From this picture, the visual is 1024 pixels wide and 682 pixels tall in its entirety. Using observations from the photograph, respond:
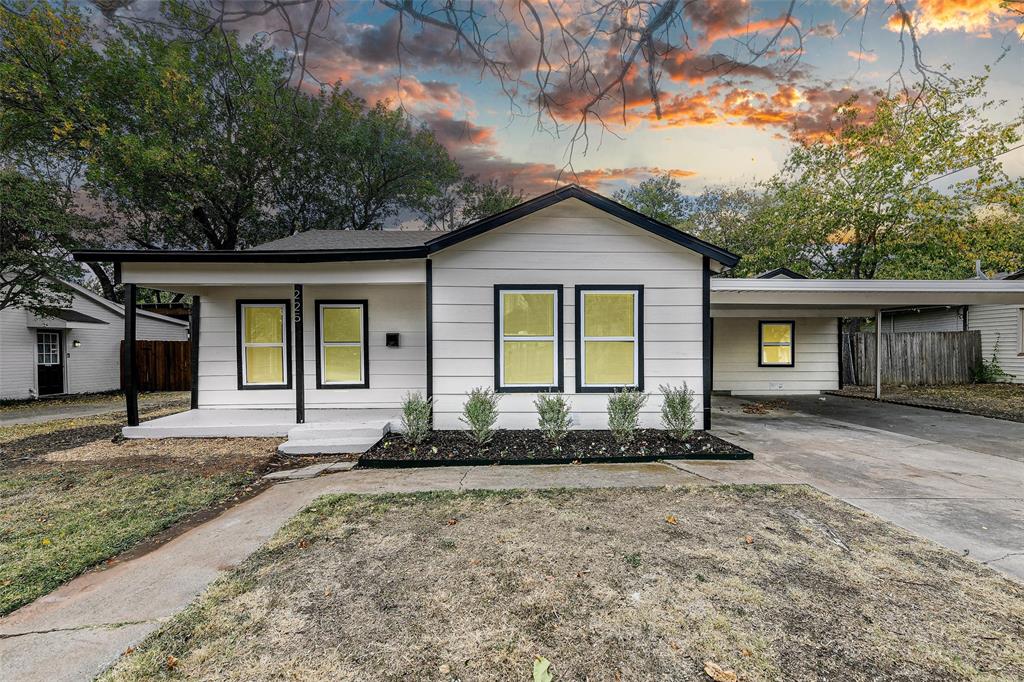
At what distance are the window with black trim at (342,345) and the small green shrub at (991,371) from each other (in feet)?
57.6

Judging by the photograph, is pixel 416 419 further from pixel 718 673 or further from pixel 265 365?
pixel 718 673

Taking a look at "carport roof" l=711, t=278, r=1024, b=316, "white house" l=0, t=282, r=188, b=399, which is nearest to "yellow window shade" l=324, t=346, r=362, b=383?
"carport roof" l=711, t=278, r=1024, b=316

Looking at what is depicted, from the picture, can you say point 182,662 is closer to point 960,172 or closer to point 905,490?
point 905,490

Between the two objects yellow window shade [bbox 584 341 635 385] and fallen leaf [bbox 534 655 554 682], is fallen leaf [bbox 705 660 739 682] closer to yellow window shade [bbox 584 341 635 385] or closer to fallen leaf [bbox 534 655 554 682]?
fallen leaf [bbox 534 655 554 682]

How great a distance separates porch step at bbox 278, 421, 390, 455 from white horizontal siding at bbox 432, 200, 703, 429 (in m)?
0.92

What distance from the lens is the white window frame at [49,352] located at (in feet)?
39.8

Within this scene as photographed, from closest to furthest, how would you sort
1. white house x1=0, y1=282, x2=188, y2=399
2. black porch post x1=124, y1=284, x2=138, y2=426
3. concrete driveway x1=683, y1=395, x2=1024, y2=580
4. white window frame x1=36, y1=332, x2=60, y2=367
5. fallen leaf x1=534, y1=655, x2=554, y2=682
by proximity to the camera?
fallen leaf x1=534, y1=655, x2=554, y2=682
concrete driveway x1=683, y1=395, x2=1024, y2=580
black porch post x1=124, y1=284, x2=138, y2=426
white house x1=0, y1=282, x2=188, y2=399
white window frame x1=36, y1=332, x2=60, y2=367

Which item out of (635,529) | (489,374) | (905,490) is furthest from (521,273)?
(905,490)

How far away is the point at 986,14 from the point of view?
329cm

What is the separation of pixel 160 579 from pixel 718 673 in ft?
9.68

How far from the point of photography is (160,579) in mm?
2393

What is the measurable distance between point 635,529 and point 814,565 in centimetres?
104

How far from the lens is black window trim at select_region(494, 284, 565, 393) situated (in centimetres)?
561

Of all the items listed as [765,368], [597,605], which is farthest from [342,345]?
[765,368]
